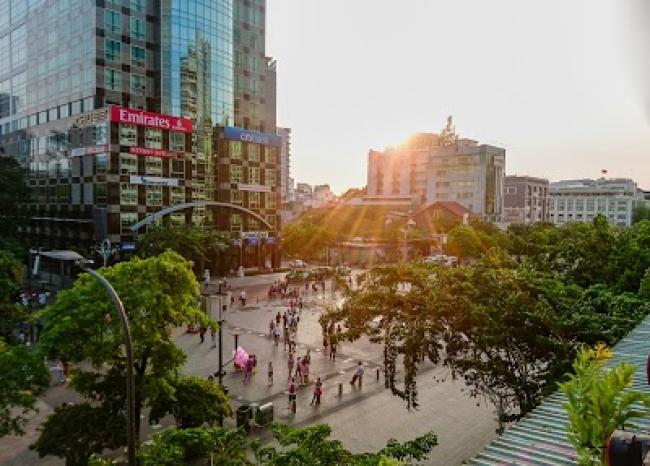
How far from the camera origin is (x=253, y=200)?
6612cm

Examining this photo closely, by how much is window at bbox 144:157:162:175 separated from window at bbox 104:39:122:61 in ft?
39.8

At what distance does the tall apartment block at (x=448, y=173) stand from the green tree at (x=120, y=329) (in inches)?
4272

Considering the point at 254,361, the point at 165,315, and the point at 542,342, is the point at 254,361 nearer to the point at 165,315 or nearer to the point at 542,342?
the point at 165,315

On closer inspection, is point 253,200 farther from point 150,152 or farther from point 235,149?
point 150,152

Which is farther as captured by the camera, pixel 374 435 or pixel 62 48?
pixel 62 48

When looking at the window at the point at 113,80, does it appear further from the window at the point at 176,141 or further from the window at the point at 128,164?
the window at the point at 128,164

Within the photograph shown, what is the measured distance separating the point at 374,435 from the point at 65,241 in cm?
5202

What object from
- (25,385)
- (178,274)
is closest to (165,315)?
(178,274)

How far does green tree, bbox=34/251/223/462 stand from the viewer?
46.4 ft

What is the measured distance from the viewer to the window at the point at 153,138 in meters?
53.9

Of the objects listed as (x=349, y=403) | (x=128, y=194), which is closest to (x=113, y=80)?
(x=128, y=194)

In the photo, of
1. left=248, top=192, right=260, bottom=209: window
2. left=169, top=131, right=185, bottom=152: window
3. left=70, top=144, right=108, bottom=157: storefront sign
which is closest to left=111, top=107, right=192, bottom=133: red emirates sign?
left=169, top=131, right=185, bottom=152: window

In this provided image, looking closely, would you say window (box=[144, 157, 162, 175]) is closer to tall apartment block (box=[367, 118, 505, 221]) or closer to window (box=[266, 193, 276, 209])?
window (box=[266, 193, 276, 209])

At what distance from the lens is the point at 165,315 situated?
49.4ft
